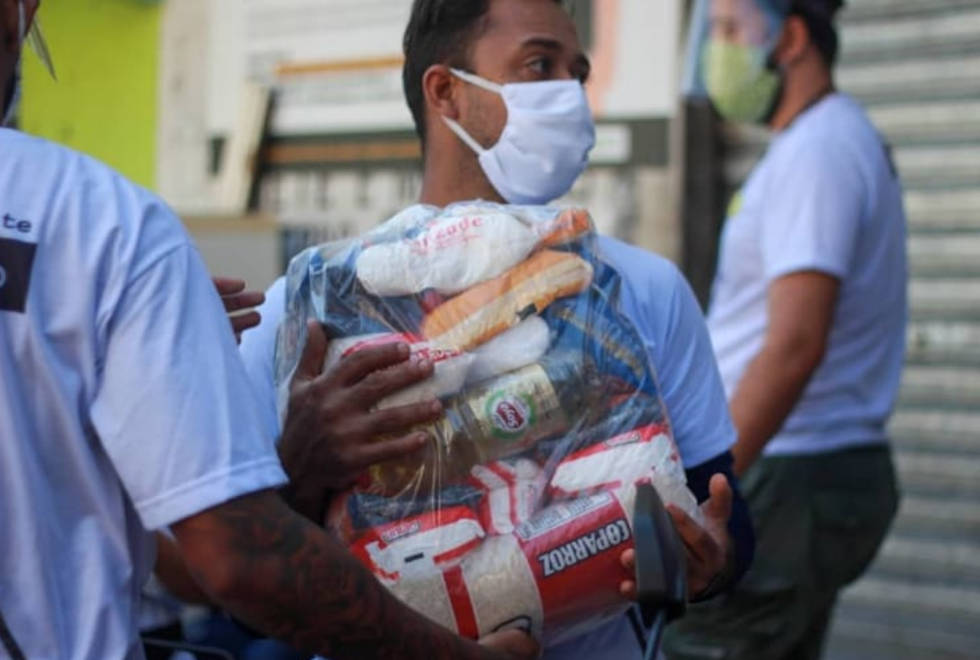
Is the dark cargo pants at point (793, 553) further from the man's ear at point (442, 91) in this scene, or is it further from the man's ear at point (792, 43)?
the man's ear at point (442, 91)

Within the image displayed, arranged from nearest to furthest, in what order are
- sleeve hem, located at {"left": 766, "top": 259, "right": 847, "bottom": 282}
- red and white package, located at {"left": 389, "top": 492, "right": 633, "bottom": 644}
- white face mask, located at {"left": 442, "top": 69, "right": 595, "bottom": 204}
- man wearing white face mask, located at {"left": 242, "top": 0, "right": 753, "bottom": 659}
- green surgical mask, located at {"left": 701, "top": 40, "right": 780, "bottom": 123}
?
red and white package, located at {"left": 389, "top": 492, "right": 633, "bottom": 644}, man wearing white face mask, located at {"left": 242, "top": 0, "right": 753, "bottom": 659}, white face mask, located at {"left": 442, "top": 69, "right": 595, "bottom": 204}, sleeve hem, located at {"left": 766, "top": 259, "right": 847, "bottom": 282}, green surgical mask, located at {"left": 701, "top": 40, "right": 780, "bottom": 123}

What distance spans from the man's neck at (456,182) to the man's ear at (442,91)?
0.07 meters

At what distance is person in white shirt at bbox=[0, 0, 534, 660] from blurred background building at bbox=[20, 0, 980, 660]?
3559 millimetres

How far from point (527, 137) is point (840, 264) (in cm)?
160

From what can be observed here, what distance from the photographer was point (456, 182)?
266 cm

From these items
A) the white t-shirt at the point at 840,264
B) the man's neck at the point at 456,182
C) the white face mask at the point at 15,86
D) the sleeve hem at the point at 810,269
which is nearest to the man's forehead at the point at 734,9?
the white t-shirt at the point at 840,264

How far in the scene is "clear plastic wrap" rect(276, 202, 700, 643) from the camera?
80.1 inches

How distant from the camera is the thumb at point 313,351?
2.17 m

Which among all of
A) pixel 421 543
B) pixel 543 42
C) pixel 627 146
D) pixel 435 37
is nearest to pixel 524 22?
pixel 543 42

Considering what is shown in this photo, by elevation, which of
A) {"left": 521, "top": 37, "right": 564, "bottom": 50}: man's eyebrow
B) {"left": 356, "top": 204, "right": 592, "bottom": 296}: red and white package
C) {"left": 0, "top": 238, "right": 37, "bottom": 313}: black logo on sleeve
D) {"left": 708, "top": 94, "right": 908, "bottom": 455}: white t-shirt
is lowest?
{"left": 708, "top": 94, "right": 908, "bottom": 455}: white t-shirt

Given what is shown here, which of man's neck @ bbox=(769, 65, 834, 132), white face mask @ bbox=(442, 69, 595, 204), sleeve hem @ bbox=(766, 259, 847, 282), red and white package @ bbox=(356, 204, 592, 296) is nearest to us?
red and white package @ bbox=(356, 204, 592, 296)

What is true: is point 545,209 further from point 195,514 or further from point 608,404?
point 195,514

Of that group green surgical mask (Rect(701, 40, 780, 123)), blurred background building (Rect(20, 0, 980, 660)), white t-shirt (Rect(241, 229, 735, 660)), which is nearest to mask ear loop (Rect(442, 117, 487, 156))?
white t-shirt (Rect(241, 229, 735, 660))

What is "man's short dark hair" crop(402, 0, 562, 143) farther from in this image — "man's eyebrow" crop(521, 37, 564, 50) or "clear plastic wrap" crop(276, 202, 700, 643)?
"clear plastic wrap" crop(276, 202, 700, 643)
